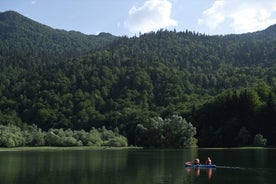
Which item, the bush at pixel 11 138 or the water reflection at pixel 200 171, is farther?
the bush at pixel 11 138

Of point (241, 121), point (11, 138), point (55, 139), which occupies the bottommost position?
point (55, 139)

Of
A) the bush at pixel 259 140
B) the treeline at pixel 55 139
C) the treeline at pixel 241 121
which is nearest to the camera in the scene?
the bush at pixel 259 140

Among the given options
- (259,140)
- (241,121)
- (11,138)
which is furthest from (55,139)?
(259,140)

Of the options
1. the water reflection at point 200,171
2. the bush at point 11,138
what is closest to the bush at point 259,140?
the bush at point 11,138

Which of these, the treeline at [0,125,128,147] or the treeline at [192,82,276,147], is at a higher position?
the treeline at [192,82,276,147]

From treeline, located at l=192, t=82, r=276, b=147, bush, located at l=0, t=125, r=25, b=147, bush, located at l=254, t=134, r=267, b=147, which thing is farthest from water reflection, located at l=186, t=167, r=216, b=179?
bush, located at l=0, t=125, r=25, b=147

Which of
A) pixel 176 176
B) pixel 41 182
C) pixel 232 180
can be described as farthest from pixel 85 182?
pixel 232 180

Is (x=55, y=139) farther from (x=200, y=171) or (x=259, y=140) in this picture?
(x=200, y=171)

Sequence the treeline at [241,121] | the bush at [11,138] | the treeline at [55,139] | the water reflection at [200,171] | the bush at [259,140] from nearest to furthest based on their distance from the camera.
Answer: the water reflection at [200,171] → the bush at [259,140] → the bush at [11,138] → the treeline at [241,121] → the treeline at [55,139]

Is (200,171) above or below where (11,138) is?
below

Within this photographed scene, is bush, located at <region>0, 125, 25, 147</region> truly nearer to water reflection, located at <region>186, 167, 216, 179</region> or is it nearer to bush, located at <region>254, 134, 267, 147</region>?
bush, located at <region>254, 134, 267, 147</region>

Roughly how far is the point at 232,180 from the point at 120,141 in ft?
445

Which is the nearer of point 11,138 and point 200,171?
point 200,171

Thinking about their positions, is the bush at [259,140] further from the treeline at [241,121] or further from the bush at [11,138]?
the bush at [11,138]
